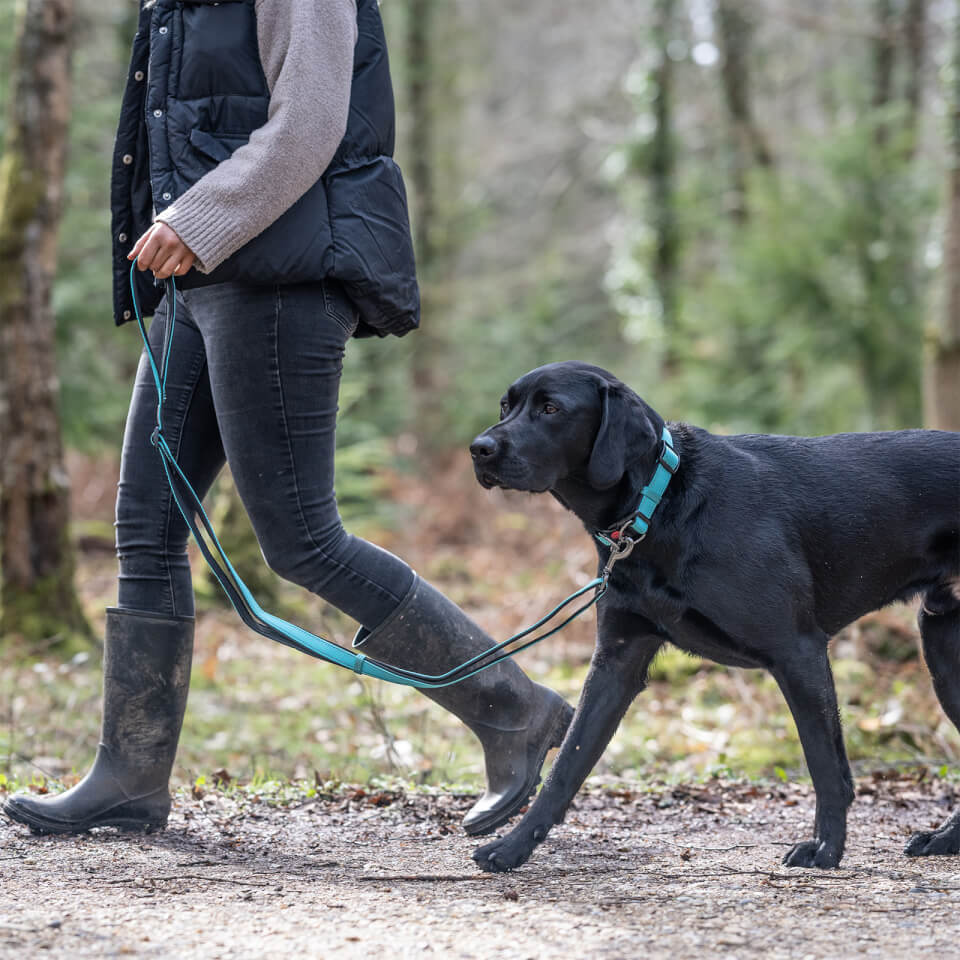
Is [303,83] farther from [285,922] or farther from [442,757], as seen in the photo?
[442,757]

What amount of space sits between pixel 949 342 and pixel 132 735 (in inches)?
257

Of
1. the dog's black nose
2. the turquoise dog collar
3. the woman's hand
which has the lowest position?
the turquoise dog collar

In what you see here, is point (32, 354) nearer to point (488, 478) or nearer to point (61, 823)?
point (61, 823)

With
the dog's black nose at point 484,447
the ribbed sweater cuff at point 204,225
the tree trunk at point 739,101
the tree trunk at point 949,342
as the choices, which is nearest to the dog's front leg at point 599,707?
the dog's black nose at point 484,447

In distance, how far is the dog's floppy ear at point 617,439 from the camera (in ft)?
10.4

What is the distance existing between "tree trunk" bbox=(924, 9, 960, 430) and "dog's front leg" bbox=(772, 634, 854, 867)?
5263 mm

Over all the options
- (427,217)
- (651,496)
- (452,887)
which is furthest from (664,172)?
Result: (452,887)

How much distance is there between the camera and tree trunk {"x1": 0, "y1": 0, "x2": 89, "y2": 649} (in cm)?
684

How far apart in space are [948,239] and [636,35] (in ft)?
34.5

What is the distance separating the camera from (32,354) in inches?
273

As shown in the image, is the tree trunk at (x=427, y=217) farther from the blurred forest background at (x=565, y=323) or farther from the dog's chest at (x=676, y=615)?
the dog's chest at (x=676, y=615)

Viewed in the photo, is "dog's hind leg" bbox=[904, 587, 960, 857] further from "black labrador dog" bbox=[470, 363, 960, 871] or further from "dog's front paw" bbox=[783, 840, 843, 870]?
"dog's front paw" bbox=[783, 840, 843, 870]

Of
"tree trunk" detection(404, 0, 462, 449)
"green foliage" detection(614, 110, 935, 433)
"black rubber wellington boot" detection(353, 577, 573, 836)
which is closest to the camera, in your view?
"black rubber wellington boot" detection(353, 577, 573, 836)

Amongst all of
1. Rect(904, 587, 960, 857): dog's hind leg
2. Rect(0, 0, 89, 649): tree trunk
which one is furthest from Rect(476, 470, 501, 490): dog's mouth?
Rect(0, 0, 89, 649): tree trunk
